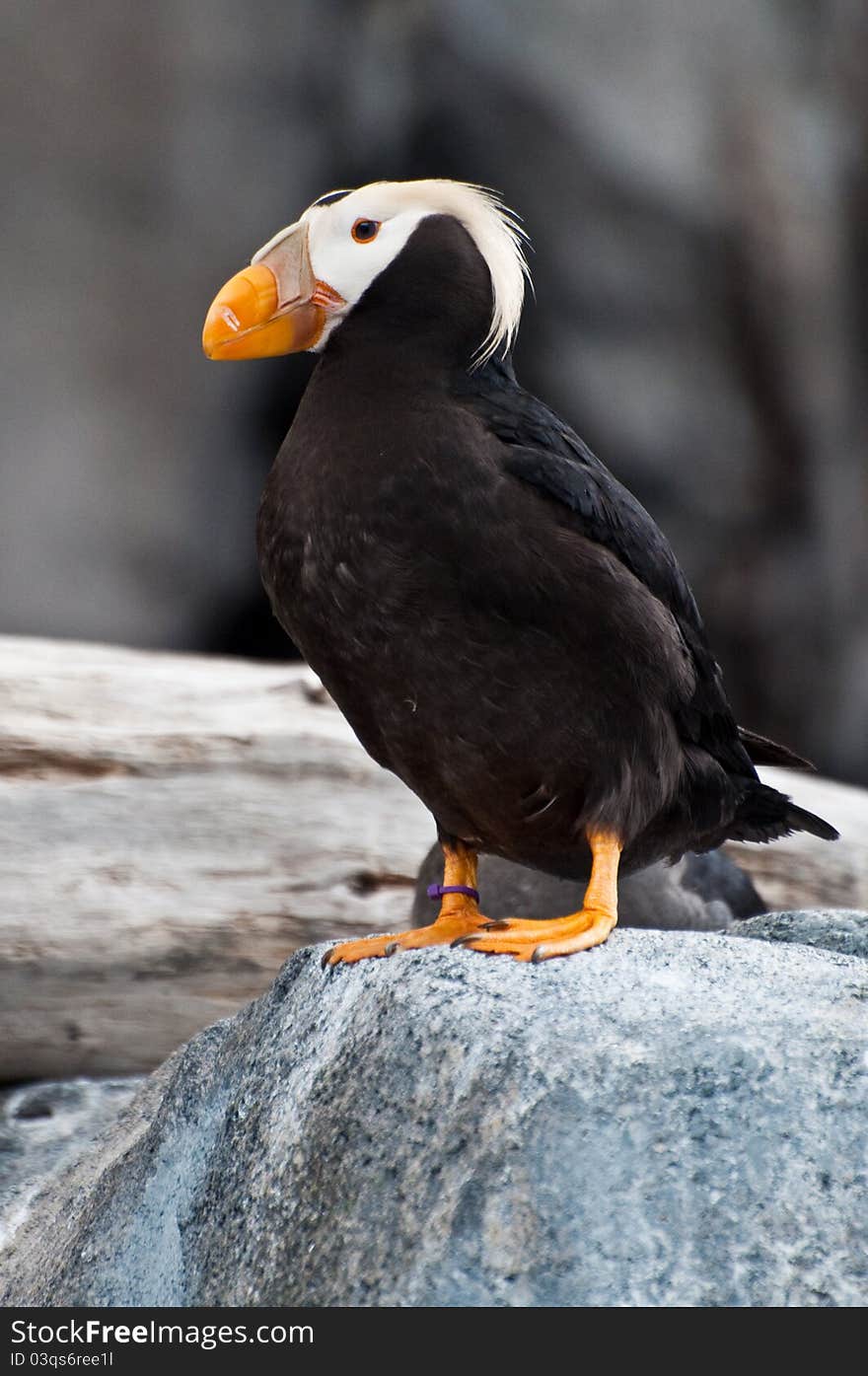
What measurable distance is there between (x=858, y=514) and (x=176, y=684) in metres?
3.90

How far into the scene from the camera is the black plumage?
2488mm

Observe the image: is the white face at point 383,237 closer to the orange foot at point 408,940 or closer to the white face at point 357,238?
the white face at point 357,238

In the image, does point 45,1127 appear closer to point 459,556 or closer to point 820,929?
point 820,929

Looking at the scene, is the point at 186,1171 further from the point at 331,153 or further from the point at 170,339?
the point at 331,153

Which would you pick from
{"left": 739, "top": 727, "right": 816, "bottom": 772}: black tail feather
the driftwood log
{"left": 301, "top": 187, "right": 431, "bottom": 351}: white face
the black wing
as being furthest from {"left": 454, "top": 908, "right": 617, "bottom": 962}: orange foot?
the driftwood log

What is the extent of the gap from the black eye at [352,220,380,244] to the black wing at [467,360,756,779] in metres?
0.31

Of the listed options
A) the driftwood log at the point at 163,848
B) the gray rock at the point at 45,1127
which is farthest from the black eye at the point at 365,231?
the gray rock at the point at 45,1127

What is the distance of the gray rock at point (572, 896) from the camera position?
3.74 meters

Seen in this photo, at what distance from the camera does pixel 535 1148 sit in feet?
6.92

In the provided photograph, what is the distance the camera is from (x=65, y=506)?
6.89 meters

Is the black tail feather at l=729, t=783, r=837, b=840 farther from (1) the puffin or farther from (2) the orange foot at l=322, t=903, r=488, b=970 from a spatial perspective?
(2) the orange foot at l=322, t=903, r=488, b=970

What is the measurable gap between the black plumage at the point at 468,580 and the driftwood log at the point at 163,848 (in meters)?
1.59

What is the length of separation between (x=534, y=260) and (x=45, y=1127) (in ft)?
15.0
